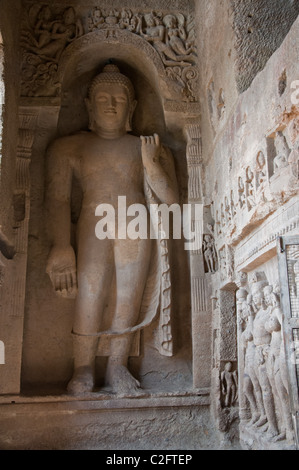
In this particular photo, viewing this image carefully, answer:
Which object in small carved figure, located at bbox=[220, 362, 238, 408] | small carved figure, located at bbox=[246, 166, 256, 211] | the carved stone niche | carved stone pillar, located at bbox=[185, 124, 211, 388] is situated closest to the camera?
small carved figure, located at bbox=[246, 166, 256, 211]

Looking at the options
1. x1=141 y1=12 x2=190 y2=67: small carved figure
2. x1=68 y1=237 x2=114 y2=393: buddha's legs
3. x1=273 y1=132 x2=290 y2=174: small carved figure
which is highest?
x1=141 y1=12 x2=190 y2=67: small carved figure

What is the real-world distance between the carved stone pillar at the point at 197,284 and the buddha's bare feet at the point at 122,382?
57 centimetres

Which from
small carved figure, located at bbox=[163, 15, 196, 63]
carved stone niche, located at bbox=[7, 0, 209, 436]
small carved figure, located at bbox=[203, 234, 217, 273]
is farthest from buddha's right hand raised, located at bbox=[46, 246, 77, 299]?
small carved figure, located at bbox=[163, 15, 196, 63]

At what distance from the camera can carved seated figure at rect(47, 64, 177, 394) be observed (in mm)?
5316

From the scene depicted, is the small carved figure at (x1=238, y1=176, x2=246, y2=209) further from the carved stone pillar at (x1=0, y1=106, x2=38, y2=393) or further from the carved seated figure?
the carved stone pillar at (x1=0, y1=106, x2=38, y2=393)

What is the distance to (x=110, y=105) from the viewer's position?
5816 millimetres

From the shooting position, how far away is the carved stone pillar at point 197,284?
5160mm

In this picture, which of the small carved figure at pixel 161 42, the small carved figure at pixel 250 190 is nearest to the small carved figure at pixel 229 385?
the small carved figure at pixel 250 190

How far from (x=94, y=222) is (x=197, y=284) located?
1221mm

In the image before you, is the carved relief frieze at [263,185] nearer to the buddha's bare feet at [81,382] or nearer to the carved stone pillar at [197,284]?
the carved stone pillar at [197,284]

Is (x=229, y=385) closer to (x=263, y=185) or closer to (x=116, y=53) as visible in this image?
(x=263, y=185)

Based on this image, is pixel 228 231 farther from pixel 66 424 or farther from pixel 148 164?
pixel 66 424

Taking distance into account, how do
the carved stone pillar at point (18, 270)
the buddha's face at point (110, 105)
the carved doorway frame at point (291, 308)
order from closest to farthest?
the carved doorway frame at point (291, 308), the carved stone pillar at point (18, 270), the buddha's face at point (110, 105)

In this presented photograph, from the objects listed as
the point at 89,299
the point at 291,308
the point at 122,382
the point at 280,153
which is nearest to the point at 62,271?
the point at 89,299
